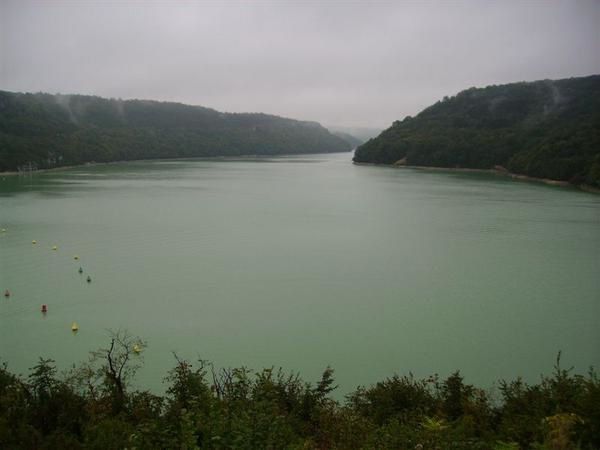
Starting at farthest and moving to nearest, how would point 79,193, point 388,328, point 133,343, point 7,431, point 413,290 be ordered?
1. point 79,193
2. point 413,290
3. point 388,328
4. point 133,343
5. point 7,431

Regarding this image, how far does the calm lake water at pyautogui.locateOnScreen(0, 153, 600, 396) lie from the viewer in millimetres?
8820

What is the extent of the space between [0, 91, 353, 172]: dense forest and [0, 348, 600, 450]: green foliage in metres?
47.7

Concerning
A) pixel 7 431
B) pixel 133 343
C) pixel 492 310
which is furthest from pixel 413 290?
pixel 7 431

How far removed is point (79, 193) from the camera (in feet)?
106

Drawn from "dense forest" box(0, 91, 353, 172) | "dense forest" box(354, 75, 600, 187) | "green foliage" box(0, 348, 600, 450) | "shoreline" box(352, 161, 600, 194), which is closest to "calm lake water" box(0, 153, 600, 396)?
"green foliage" box(0, 348, 600, 450)

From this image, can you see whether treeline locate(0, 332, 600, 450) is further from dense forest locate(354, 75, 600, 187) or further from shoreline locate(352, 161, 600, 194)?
dense forest locate(354, 75, 600, 187)

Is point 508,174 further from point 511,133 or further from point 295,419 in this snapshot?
point 295,419

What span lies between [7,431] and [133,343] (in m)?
4.89

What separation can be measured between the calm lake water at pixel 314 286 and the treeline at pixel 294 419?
177 centimetres

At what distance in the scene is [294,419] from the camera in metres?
5.62

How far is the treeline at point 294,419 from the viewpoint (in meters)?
4.16

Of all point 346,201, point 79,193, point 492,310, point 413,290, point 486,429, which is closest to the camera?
point 486,429

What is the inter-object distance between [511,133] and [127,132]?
5700 cm

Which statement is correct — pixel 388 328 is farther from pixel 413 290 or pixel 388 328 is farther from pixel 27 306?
pixel 27 306
